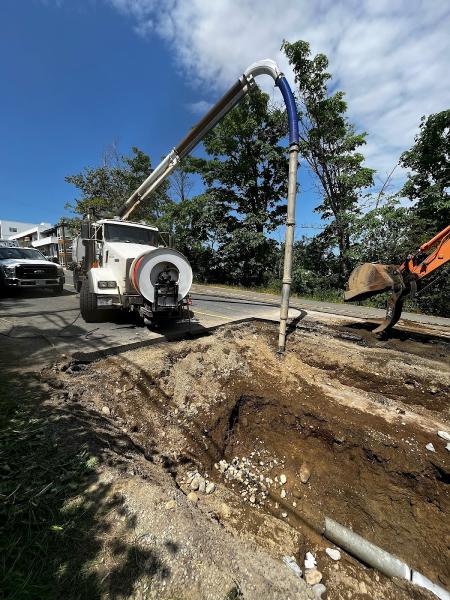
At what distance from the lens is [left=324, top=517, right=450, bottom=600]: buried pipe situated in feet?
7.94

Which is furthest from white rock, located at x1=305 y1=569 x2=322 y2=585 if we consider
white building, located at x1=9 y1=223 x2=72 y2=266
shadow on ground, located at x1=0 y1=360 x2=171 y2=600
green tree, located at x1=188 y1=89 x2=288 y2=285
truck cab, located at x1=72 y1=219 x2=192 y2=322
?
white building, located at x1=9 y1=223 x2=72 y2=266

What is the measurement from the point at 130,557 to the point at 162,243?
7218mm

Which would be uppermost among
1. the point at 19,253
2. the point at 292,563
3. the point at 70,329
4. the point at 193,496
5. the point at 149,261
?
the point at 19,253

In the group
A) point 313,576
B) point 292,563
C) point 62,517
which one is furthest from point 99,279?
point 313,576

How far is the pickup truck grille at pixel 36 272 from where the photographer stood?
33.8 feet

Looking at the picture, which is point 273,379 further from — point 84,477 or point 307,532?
point 84,477

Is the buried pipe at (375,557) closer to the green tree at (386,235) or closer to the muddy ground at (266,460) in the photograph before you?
the muddy ground at (266,460)

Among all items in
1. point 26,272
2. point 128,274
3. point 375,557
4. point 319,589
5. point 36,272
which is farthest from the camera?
point 36,272

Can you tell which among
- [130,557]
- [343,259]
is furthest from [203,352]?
[343,259]

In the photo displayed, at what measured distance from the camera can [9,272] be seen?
10.2m

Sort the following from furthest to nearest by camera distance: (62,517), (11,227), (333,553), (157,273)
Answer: (11,227) < (157,273) < (333,553) < (62,517)

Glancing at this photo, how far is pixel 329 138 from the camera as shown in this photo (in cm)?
1717

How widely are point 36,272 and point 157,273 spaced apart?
7380 mm

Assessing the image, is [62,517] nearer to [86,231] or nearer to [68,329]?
[68,329]
